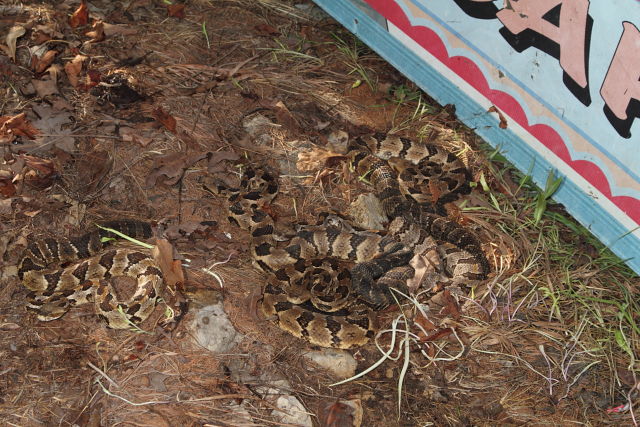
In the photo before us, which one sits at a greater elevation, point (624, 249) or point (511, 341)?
point (624, 249)

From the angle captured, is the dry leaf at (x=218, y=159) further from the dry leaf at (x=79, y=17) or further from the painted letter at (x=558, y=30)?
the painted letter at (x=558, y=30)

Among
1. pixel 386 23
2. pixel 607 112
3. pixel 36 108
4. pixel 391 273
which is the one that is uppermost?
pixel 607 112

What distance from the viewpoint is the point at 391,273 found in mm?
5484

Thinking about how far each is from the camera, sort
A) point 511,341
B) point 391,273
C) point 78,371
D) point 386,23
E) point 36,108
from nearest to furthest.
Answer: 1. point 78,371
2. point 511,341
3. point 391,273
4. point 36,108
5. point 386,23

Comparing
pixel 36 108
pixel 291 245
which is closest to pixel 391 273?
pixel 291 245

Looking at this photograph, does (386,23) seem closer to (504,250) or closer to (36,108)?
(504,250)

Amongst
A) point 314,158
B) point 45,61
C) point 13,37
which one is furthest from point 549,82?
point 13,37

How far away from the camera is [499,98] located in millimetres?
6363

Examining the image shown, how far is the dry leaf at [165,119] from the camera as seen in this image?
21.2ft

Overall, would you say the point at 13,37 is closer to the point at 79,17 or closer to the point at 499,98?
the point at 79,17

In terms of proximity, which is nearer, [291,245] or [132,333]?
[132,333]

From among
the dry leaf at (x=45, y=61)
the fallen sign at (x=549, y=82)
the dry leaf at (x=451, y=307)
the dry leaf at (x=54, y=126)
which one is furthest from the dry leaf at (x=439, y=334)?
the dry leaf at (x=45, y=61)

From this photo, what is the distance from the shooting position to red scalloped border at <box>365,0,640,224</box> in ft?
18.4

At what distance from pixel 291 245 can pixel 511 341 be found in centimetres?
194
